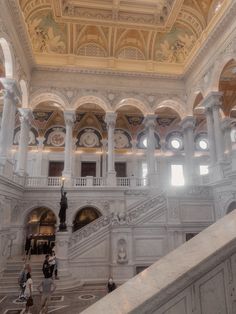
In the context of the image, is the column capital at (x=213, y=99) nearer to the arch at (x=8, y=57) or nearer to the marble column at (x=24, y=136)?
the arch at (x=8, y=57)

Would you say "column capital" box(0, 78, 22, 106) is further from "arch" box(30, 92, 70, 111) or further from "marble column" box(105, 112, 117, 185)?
"marble column" box(105, 112, 117, 185)

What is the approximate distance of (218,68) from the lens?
602 inches

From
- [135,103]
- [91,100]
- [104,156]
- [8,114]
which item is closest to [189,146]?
[135,103]

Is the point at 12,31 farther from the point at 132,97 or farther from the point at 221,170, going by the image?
the point at 221,170

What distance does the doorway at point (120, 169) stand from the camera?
77.4ft

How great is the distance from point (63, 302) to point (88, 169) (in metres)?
15.1

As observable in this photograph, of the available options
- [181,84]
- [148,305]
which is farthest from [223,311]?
[181,84]

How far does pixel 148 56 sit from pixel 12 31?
1029 centimetres

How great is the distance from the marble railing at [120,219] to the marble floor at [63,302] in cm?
279

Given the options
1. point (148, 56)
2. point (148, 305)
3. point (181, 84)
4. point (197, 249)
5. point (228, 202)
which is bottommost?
point (148, 305)

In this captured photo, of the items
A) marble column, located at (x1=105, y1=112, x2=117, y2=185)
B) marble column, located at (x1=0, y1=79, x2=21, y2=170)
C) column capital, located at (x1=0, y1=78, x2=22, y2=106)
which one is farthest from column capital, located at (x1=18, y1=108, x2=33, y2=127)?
marble column, located at (x1=105, y1=112, x2=117, y2=185)

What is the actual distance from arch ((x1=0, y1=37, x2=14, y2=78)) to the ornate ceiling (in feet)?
12.1

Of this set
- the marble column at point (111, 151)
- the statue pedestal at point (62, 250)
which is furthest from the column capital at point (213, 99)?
the statue pedestal at point (62, 250)

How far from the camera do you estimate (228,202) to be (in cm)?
1378
